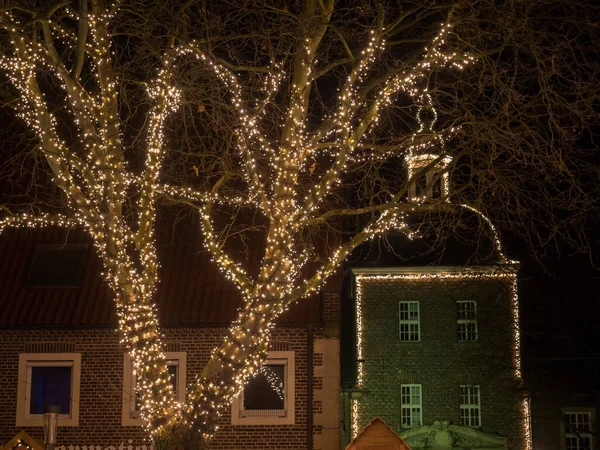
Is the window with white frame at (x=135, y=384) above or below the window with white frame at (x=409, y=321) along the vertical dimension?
below

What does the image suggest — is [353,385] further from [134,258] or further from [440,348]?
[134,258]

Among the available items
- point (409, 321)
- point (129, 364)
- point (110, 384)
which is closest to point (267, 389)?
point (129, 364)

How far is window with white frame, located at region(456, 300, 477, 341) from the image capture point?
1190 inches

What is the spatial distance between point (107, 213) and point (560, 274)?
66.1 feet

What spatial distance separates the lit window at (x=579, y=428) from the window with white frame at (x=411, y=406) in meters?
5.44

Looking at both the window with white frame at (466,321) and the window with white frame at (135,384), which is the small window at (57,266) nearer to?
the window with white frame at (135,384)

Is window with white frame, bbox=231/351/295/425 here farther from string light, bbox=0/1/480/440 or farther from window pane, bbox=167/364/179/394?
string light, bbox=0/1/480/440

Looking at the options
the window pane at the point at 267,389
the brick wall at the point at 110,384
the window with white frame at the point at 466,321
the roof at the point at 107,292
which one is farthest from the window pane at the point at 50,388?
the window with white frame at the point at 466,321

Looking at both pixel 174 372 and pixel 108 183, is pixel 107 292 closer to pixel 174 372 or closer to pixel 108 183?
pixel 174 372

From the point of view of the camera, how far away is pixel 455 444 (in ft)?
92.8

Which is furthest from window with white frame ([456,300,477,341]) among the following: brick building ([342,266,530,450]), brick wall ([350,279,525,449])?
brick wall ([350,279,525,449])

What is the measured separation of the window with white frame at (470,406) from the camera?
29.5m

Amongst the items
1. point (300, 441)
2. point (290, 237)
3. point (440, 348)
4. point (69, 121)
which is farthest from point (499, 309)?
point (290, 237)

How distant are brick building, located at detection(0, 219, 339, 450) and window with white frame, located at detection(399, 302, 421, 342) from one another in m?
11.8
